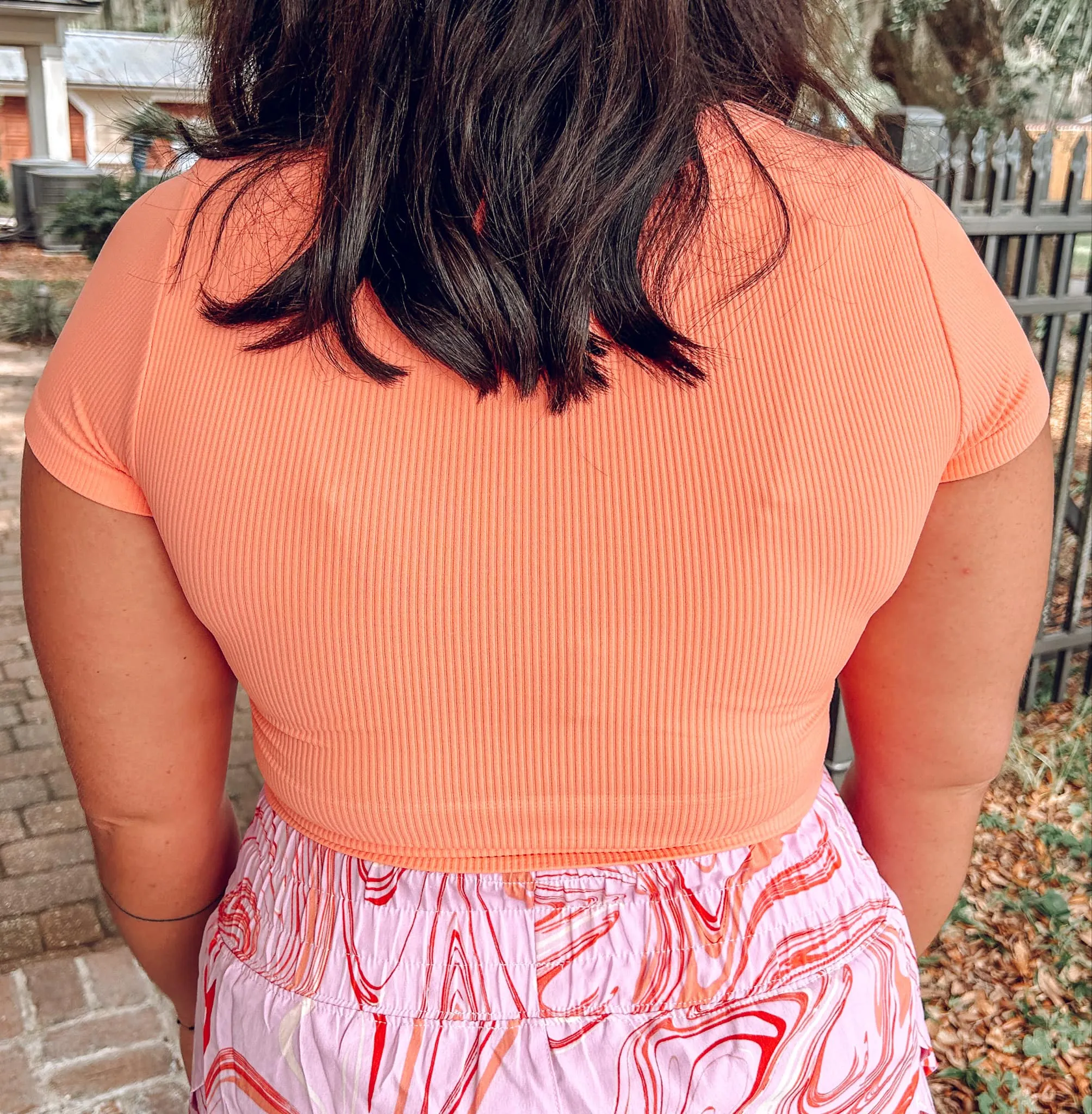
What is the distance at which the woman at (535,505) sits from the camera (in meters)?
0.84

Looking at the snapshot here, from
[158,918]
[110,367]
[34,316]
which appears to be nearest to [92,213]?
[34,316]

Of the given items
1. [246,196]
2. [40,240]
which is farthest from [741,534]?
[40,240]

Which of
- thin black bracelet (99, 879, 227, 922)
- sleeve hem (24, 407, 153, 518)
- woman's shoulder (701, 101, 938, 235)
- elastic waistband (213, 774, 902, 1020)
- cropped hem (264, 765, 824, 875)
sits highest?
woman's shoulder (701, 101, 938, 235)

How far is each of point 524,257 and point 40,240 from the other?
17.2 meters

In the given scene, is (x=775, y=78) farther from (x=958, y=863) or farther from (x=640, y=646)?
(x=958, y=863)

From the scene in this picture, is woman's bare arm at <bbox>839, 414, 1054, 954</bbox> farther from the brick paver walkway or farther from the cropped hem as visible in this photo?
the brick paver walkway

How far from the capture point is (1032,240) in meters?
3.26

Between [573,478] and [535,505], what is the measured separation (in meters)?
0.03

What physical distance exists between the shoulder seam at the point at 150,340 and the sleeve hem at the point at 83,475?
0.05 meters

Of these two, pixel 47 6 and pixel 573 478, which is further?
pixel 47 6

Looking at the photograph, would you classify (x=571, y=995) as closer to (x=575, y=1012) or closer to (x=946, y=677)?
(x=575, y=1012)

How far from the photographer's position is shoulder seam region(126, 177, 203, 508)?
853 mm

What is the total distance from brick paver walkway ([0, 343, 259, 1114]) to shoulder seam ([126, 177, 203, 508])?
2.36m

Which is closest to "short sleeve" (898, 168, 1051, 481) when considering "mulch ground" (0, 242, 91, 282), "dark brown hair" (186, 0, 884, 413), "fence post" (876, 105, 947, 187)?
"dark brown hair" (186, 0, 884, 413)
